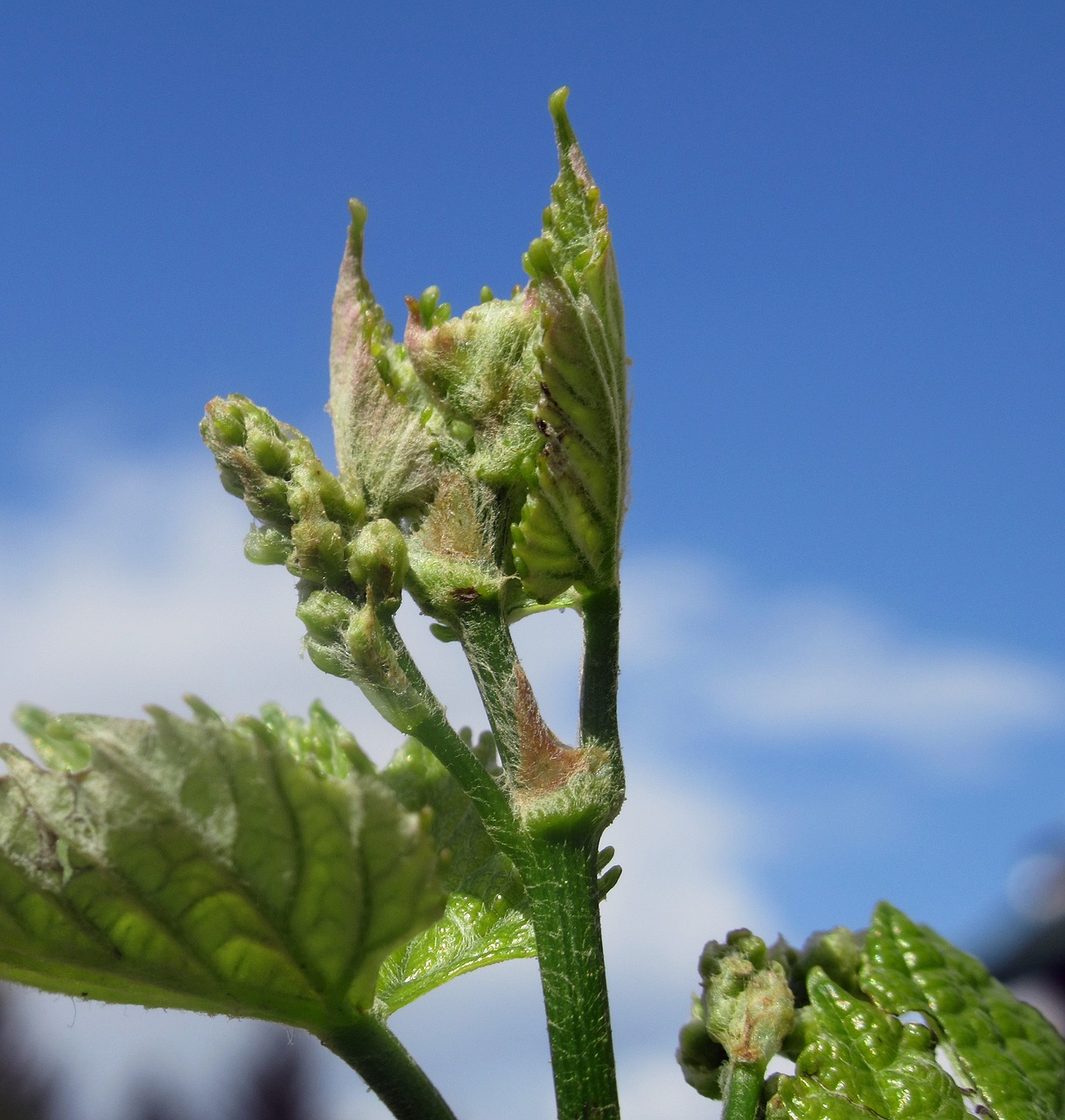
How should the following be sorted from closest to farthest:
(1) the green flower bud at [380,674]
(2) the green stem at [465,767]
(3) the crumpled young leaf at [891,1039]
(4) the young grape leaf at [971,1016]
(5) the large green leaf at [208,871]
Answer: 1. (5) the large green leaf at [208,871]
2. (1) the green flower bud at [380,674]
3. (2) the green stem at [465,767]
4. (3) the crumpled young leaf at [891,1039]
5. (4) the young grape leaf at [971,1016]

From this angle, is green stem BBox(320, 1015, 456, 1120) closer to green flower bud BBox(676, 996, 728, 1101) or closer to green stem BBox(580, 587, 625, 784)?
green flower bud BBox(676, 996, 728, 1101)

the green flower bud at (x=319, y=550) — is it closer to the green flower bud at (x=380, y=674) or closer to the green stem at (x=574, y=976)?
the green flower bud at (x=380, y=674)

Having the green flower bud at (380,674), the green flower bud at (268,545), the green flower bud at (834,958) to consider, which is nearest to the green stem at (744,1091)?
the green flower bud at (834,958)

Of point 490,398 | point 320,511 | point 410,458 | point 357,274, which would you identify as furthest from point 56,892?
point 357,274

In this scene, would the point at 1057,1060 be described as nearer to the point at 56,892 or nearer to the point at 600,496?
the point at 600,496

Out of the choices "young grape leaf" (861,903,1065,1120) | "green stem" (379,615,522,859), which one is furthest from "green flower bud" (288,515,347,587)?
"young grape leaf" (861,903,1065,1120)

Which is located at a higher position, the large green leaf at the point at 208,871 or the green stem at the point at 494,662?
the green stem at the point at 494,662

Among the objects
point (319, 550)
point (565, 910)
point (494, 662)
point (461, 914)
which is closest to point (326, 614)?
point (319, 550)
